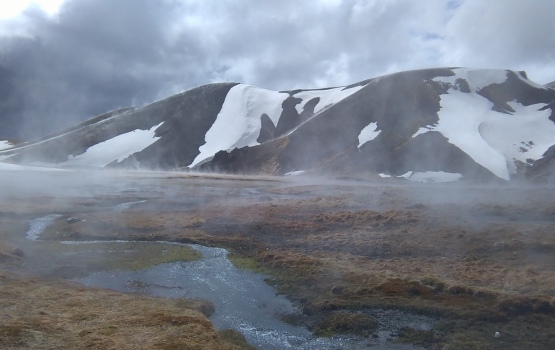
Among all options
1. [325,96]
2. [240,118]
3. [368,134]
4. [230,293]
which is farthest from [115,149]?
[230,293]

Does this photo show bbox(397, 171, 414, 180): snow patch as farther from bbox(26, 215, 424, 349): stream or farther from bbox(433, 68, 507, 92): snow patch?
bbox(26, 215, 424, 349): stream

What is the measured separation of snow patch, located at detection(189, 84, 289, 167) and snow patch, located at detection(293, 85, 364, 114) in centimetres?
696

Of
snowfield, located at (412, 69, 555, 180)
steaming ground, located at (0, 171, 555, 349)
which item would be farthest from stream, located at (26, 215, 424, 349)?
snowfield, located at (412, 69, 555, 180)

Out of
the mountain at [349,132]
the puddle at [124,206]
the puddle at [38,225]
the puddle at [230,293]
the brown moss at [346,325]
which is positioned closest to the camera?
the puddle at [230,293]

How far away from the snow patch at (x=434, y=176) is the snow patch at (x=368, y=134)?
20.7 m

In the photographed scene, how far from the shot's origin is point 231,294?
80.4 feet

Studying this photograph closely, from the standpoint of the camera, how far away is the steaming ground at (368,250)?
781 inches

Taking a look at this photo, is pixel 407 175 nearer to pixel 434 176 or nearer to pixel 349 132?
pixel 434 176

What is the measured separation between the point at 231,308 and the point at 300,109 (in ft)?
434

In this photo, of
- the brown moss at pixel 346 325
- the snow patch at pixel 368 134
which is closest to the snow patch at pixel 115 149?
the snow patch at pixel 368 134

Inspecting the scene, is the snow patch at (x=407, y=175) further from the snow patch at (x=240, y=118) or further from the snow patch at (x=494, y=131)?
the snow patch at (x=240, y=118)

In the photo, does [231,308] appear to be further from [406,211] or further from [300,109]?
[300,109]

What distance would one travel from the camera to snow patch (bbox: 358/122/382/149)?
361 ft

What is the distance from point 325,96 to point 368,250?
419 feet
